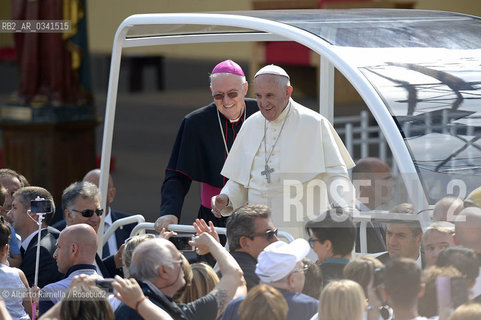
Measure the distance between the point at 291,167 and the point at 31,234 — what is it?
139 cm

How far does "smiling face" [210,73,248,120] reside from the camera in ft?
18.1

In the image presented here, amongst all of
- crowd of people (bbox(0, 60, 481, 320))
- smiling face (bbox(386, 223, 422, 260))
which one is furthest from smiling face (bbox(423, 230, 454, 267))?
smiling face (bbox(386, 223, 422, 260))

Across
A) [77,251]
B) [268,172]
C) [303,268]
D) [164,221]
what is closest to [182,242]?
[164,221]

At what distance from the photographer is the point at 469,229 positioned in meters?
3.96

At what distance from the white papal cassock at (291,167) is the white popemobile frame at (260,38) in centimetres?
39

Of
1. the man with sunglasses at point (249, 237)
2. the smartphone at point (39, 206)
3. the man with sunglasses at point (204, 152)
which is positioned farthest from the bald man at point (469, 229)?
the man with sunglasses at point (204, 152)

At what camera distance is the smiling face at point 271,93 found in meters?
4.95

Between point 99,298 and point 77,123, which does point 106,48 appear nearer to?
point 77,123

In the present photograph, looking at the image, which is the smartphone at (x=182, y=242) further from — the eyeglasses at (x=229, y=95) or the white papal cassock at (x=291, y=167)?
the eyeglasses at (x=229, y=95)

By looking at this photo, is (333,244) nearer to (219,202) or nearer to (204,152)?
(219,202)

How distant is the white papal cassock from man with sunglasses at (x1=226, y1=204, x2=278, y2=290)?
2.41ft

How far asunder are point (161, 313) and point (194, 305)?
30 centimetres

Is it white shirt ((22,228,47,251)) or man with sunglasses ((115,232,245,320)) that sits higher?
man with sunglasses ((115,232,245,320))

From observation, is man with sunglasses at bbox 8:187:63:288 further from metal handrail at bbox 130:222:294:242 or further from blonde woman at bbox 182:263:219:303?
blonde woman at bbox 182:263:219:303
